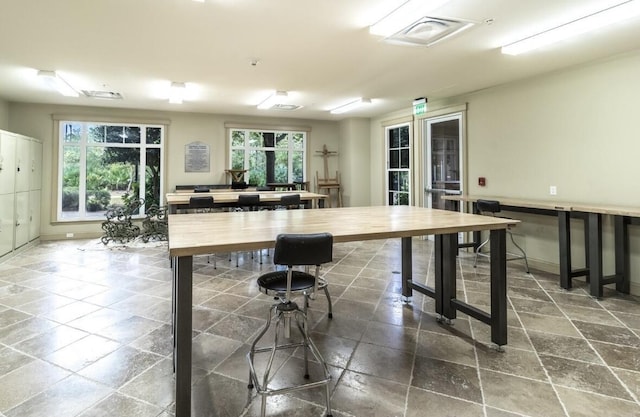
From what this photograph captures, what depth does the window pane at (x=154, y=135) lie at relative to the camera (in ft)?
24.3

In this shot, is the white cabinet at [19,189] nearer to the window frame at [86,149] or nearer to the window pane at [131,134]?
the window frame at [86,149]

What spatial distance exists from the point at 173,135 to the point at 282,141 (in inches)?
94.1

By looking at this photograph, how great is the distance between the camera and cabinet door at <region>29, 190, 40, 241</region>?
6.19 m

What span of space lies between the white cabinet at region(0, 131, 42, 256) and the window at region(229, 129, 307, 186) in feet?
11.6

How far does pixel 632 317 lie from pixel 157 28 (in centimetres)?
495

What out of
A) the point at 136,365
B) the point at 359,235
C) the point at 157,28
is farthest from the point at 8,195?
the point at 359,235

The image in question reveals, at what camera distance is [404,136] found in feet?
23.9

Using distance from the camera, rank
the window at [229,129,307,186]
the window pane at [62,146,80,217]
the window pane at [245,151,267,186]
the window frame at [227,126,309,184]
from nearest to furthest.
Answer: the window pane at [62,146,80,217] < the window frame at [227,126,309,184] < the window at [229,129,307,186] < the window pane at [245,151,267,186]

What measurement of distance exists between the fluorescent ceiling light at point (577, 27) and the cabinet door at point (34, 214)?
762 centimetres

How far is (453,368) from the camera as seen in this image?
7.36 ft

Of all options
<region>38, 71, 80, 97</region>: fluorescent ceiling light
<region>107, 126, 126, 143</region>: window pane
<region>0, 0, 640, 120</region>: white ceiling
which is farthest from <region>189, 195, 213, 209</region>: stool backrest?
<region>107, 126, 126, 143</region>: window pane

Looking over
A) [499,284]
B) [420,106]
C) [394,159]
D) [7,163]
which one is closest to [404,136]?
[394,159]

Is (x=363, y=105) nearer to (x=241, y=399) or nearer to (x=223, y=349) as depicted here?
(x=223, y=349)

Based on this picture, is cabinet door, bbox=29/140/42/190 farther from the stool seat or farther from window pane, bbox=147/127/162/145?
the stool seat
